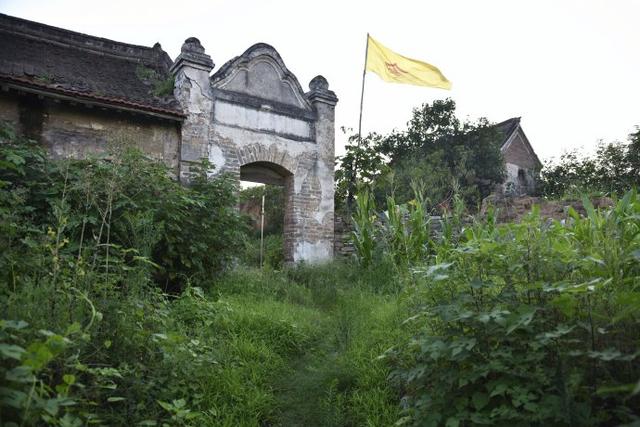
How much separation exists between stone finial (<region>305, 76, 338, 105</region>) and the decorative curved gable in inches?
8.2

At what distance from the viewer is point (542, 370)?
7.27 feet

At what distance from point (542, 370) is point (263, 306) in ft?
12.3

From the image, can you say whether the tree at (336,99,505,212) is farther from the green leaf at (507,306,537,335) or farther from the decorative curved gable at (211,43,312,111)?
the green leaf at (507,306,537,335)

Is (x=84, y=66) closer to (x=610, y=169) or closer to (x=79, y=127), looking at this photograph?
(x=79, y=127)

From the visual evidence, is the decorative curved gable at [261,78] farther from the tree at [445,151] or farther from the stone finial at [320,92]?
the tree at [445,151]

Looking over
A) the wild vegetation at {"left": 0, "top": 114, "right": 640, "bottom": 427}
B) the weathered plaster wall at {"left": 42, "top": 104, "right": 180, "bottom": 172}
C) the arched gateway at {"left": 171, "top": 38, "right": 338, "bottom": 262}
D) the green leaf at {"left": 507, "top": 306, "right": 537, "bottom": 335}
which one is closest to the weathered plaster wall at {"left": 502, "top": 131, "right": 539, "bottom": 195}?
the arched gateway at {"left": 171, "top": 38, "right": 338, "bottom": 262}

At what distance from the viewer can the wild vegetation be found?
217 centimetres

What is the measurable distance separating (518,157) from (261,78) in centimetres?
1659

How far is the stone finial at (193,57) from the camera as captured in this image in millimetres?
8562

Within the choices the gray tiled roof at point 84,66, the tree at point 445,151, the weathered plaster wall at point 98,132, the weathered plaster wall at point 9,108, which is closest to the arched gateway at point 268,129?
the weathered plaster wall at point 98,132

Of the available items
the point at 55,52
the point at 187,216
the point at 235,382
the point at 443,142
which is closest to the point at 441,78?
the point at 443,142

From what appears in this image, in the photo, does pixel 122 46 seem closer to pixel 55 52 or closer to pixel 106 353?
pixel 55 52

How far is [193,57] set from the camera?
8602mm

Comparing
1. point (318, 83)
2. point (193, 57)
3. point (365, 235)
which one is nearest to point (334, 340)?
point (365, 235)
